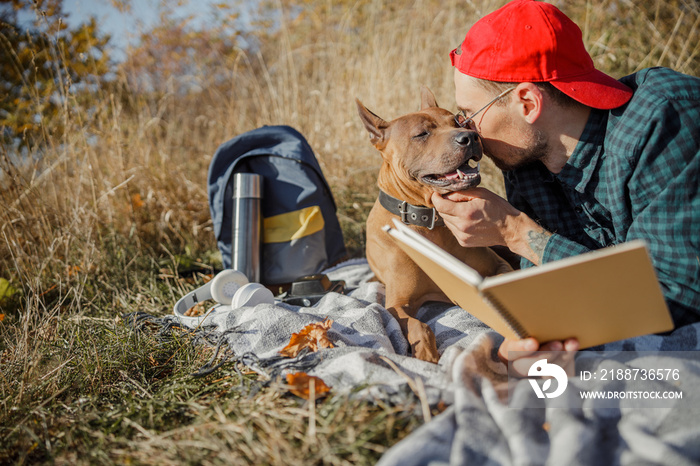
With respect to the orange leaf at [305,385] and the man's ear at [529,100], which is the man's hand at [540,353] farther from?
the man's ear at [529,100]

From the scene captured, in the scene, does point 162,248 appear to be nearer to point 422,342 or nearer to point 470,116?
point 422,342

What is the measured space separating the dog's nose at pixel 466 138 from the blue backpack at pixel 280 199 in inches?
61.9

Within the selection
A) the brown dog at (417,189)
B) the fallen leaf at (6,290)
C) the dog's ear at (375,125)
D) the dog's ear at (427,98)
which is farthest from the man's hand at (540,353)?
the fallen leaf at (6,290)

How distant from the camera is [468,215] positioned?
2303mm

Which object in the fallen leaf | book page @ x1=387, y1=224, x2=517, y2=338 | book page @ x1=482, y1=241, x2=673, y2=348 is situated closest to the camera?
book page @ x1=482, y1=241, x2=673, y2=348


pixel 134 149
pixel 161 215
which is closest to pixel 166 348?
pixel 161 215

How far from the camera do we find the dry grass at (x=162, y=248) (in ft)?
5.63

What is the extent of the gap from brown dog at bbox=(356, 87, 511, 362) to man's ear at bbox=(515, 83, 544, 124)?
0.28 metres

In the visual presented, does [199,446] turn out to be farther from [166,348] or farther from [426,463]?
[166,348]

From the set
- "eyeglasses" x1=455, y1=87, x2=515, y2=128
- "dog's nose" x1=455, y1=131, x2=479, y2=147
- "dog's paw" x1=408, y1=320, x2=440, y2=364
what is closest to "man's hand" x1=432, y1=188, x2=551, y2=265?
"dog's nose" x1=455, y1=131, x2=479, y2=147

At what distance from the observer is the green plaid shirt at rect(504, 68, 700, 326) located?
1.84 meters

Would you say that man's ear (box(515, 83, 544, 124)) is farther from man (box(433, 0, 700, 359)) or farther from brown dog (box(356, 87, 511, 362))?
brown dog (box(356, 87, 511, 362))

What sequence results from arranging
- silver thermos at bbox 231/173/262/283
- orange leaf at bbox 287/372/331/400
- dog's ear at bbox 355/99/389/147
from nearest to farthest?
orange leaf at bbox 287/372/331/400
dog's ear at bbox 355/99/389/147
silver thermos at bbox 231/173/262/283

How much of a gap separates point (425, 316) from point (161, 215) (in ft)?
9.46
